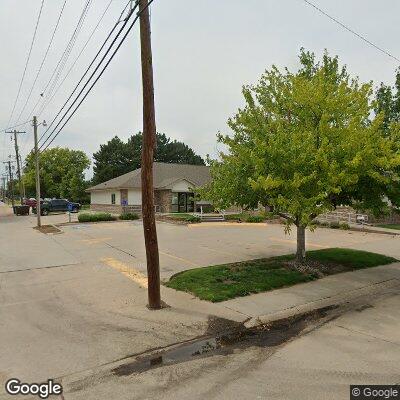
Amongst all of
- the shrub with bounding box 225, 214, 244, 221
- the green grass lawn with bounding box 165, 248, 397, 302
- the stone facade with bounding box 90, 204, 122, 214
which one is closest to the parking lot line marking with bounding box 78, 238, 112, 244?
the green grass lawn with bounding box 165, 248, 397, 302

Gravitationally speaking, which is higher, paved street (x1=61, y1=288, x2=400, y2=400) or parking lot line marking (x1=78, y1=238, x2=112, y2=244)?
parking lot line marking (x1=78, y1=238, x2=112, y2=244)

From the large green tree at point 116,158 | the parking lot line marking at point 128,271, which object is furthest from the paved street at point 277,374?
the large green tree at point 116,158

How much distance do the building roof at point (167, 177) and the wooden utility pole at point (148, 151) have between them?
29232mm

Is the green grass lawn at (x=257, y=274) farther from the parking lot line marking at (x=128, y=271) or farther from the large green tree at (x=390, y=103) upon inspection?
the large green tree at (x=390, y=103)

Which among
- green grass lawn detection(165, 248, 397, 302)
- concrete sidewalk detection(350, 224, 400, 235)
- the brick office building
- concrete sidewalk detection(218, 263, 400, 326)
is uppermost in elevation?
the brick office building

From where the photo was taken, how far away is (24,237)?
2286cm

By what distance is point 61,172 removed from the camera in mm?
70188

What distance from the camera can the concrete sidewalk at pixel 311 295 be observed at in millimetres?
8596

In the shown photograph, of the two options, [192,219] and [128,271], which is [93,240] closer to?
[128,271]

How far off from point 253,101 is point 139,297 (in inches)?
268

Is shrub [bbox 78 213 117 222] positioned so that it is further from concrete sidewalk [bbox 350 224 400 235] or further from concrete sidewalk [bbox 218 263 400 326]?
concrete sidewalk [bbox 218 263 400 326]

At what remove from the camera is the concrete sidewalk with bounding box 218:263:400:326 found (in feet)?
28.2

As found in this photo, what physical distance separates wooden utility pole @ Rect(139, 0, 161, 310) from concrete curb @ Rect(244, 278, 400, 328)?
2.25m

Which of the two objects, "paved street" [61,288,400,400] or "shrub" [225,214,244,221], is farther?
"shrub" [225,214,244,221]
